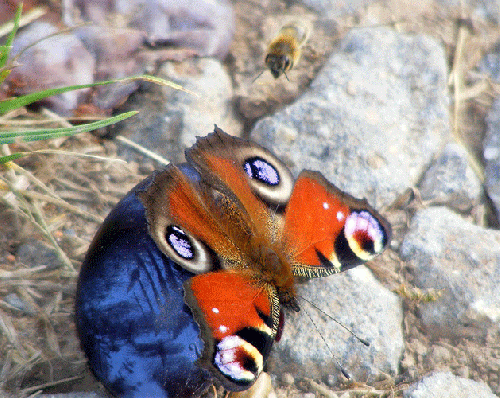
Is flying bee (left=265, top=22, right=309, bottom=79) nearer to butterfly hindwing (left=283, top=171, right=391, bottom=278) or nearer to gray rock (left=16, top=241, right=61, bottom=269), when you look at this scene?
butterfly hindwing (left=283, top=171, right=391, bottom=278)

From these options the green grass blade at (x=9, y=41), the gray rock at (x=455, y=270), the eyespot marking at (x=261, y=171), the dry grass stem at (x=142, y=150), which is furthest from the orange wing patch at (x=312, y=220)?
the green grass blade at (x=9, y=41)

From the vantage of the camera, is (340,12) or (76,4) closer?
(76,4)

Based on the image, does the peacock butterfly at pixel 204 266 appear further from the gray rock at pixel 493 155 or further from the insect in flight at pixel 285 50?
the gray rock at pixel 493 155

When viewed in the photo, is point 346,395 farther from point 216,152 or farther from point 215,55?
point 215,55

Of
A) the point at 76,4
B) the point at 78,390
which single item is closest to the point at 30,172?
the point at 76,4

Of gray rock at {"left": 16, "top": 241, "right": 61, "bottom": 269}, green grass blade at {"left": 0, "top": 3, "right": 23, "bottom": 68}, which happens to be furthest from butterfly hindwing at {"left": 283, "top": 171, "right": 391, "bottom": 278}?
green grass blade at {"left": 0, "top": 3, "right": 23, "bottom": 68}

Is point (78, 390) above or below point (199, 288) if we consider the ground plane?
below
